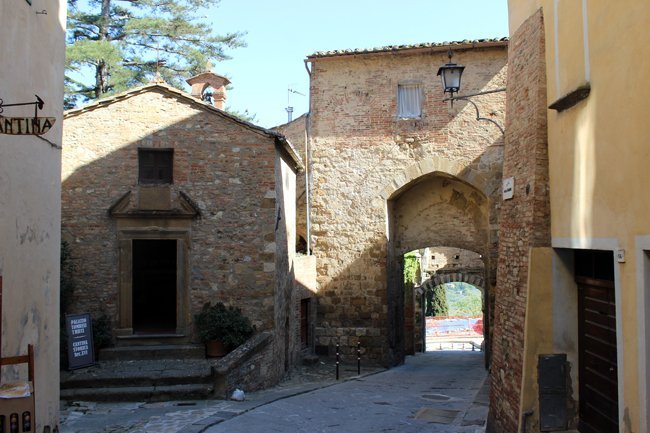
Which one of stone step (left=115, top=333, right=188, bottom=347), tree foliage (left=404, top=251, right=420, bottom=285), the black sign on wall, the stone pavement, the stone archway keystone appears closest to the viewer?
the stone pavement

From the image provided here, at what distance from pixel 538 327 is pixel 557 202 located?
54.9 inches

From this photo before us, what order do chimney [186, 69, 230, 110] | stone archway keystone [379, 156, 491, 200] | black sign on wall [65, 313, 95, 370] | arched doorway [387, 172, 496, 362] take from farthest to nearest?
arched doorway [387, 172, 496, 362] < chimney [186, 69, 230, 110] < stone archway keystone [379, 156, 491, 200] < black sign on wall [65, 313, 95, 370]

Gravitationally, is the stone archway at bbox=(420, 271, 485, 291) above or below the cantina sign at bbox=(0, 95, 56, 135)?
below

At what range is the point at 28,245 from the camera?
23.2ft

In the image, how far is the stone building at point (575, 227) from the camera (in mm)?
5074

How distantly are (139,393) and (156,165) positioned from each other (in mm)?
4633

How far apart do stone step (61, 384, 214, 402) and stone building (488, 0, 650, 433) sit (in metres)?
4.98

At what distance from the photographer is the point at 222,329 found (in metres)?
12.0

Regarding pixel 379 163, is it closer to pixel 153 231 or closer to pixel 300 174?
pixel 300 174

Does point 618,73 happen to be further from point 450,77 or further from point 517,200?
point 450,77

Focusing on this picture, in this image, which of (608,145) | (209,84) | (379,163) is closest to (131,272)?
(209,84)

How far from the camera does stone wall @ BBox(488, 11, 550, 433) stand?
7262 mm

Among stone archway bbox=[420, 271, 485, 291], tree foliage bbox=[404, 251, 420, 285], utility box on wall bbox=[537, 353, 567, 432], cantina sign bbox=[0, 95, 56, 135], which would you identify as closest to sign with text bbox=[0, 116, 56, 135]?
cantina sign bbox=[0, 95, 56, 135]

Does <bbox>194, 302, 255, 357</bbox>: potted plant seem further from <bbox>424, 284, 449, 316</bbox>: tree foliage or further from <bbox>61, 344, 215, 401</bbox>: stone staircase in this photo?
<bbox>424, 284, 449, 316</bbox>: tree foliage
